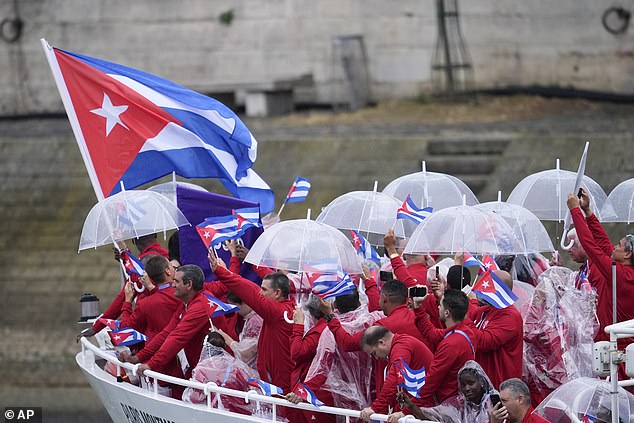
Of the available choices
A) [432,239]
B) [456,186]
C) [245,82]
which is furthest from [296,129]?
[432,239]

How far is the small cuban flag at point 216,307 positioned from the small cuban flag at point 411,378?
1.78 m

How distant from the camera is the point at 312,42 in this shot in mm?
22781

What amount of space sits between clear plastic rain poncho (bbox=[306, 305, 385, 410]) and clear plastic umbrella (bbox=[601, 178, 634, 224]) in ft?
8.76

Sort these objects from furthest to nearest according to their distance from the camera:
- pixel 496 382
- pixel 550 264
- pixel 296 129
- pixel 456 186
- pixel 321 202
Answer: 1. pixel 296 129
2. pixel 321 202
3. pixel 456 186
4. pixel 550 264
5. pixel 496 382

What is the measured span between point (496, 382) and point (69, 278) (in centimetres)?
1110

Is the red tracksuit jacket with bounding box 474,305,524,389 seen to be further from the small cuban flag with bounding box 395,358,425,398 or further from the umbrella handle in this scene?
the umbrella handle

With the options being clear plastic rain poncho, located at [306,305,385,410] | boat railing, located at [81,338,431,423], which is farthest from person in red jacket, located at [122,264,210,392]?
clear plastic rain poncho, located at [306,305,385,410]

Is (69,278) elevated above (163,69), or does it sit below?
below

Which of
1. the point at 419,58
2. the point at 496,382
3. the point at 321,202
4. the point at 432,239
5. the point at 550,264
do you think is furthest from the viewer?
the point at 419,58

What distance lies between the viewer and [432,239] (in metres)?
9.44

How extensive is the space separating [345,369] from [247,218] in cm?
166

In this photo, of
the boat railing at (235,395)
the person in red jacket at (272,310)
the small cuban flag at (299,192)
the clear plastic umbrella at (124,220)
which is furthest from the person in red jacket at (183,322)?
the small cuban flag at (299,192)

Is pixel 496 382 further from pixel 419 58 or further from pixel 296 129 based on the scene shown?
pixel 419 58

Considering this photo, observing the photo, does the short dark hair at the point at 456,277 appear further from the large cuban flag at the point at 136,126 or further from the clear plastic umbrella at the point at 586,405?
the large cuban flag at the point at 136,126
